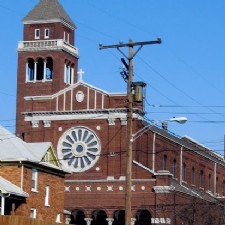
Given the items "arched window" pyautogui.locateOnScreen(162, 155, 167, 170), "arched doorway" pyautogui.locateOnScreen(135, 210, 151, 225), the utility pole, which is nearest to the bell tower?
"arched window" pyautogui.locateOnScreen(162, 155, 167, 170)

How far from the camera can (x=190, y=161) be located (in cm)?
10562

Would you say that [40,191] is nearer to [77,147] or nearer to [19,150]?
[19,150]

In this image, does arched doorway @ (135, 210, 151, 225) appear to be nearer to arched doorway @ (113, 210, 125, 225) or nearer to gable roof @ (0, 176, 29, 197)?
arched doorway @ (113, 210, 125, 225)

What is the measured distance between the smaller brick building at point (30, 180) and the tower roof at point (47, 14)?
37.9 metres

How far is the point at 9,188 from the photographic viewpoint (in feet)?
191

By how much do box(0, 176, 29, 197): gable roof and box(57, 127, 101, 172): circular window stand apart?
2821cm

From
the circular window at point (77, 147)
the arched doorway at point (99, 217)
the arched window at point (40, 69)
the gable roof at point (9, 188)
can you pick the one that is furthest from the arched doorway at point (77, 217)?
the gable roof at point (9, 188)

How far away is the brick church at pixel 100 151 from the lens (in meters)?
83.8

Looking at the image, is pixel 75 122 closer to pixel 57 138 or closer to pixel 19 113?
pixel 57 138

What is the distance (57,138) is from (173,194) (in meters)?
13.5

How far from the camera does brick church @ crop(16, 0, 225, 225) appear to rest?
83.8 metres

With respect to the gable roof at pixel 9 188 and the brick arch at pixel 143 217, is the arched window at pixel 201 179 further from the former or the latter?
the gable roof at pixel 9 188

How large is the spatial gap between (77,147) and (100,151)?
2725mm

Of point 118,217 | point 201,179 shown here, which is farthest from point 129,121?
point 201,179
